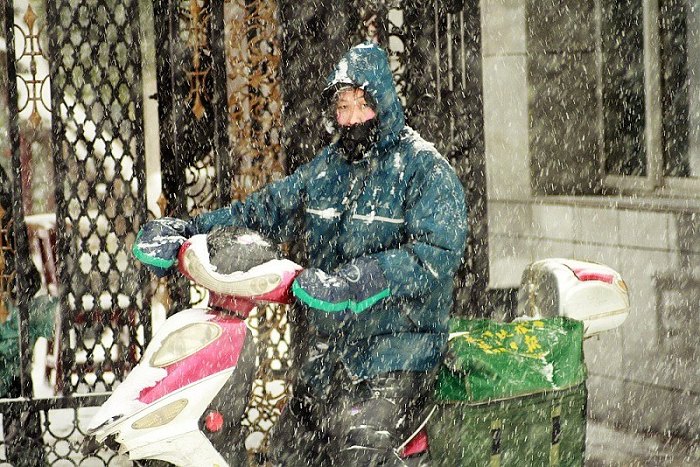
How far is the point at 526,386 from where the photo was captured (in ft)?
13.2

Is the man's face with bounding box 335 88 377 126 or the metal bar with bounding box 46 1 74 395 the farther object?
the metal bar with bounding box 46 1 74 395

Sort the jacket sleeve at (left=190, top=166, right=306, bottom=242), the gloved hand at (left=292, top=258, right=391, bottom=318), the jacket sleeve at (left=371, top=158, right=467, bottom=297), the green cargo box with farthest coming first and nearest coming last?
the jacket sleeve at (left=190, top=166, right=306, bottom=242) < the green cargo box < the jacket sleeve at (left=371, top=158, right=467, bottom=297) < the gloved hand at (left=292, top=258, right=391, bottom=318)

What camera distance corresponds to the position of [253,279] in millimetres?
3531

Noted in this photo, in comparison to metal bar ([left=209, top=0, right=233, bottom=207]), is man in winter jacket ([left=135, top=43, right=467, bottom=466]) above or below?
below

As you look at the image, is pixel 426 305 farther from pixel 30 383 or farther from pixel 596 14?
pixel 596 14

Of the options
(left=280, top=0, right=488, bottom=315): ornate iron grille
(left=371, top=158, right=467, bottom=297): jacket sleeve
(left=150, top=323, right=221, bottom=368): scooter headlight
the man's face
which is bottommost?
(left=150, top=323, right=221, bottom=368): scooter headlight

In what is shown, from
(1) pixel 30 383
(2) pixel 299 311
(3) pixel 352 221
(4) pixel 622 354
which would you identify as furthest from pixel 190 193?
(4) pixel 622 354

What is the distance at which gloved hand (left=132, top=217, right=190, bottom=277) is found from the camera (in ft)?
12.6

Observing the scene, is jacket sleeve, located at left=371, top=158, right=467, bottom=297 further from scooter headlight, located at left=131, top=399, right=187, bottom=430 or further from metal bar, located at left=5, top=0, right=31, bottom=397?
metal bar, located at left=5, top=0, right=31, bottom=397

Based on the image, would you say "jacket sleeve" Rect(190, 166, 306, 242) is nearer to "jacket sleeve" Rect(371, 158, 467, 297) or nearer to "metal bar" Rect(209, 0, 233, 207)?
"jacket sleeve" Rect(371, 158, 467, 297)

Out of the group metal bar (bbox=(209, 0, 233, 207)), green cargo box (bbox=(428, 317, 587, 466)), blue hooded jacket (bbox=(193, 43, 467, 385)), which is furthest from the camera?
metal bar (bbox=(209, 0, 233, 207))

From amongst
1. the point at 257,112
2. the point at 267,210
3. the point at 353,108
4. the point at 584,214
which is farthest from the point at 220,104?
the point at 584,214

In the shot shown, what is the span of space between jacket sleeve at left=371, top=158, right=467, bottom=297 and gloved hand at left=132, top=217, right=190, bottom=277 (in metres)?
0.67

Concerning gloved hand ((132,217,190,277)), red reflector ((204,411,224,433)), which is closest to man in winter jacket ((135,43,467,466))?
gloved hand ((132,217,190,277))
